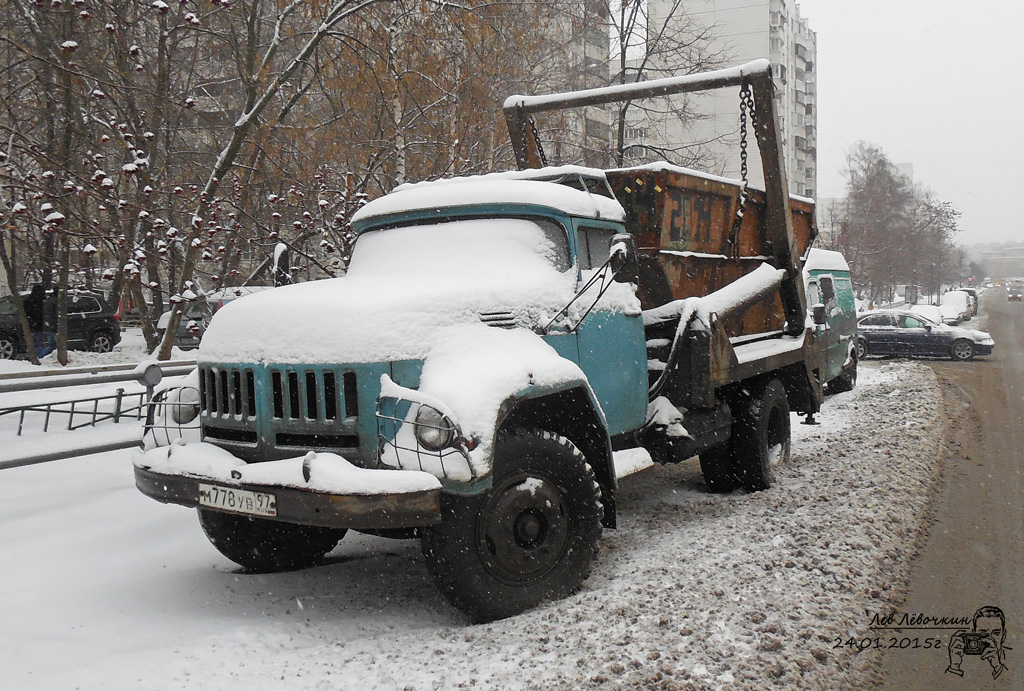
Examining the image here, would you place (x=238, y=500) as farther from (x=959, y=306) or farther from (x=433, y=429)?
(x=959, y=306)

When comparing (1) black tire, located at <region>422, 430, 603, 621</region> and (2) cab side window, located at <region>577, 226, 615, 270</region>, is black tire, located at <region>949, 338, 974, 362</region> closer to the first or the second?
(2) cab side window, located at <region>577, 226, 615, 270</region>

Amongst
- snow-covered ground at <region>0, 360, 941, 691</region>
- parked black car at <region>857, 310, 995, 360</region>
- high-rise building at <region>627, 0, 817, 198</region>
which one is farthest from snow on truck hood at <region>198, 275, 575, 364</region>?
high-rise building at <region>627, 0, 817, 198</region>

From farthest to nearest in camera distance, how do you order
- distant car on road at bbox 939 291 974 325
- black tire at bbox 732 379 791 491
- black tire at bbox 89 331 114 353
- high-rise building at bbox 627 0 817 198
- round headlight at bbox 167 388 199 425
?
high-rise building at bbox 627 0 817 198, distant car on road at bbox 939 291 974 325, black tire at bbox 89 331 114 353, black tire at bbox 732 379 791 491, round headlight at bbox 167 388 199 425

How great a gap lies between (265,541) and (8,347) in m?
20.3

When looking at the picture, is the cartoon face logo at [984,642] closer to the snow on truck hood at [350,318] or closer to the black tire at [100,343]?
the snow on truck hood at [350,318]

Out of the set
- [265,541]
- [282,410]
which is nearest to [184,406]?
[265,541]

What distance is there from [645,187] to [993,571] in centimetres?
351

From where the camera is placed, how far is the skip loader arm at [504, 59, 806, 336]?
7203mm

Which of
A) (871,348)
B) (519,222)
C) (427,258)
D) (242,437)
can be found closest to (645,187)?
(519,222)

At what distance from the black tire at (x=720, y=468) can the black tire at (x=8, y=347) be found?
803 inches

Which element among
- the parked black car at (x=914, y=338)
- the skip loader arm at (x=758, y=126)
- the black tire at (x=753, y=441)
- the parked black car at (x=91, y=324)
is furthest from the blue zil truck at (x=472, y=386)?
the parked black car at (x=91, y=324)

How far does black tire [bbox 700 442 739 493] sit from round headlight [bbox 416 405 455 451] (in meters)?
3.74

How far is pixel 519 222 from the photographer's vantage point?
5.29 metres

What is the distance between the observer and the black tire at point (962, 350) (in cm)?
2227
